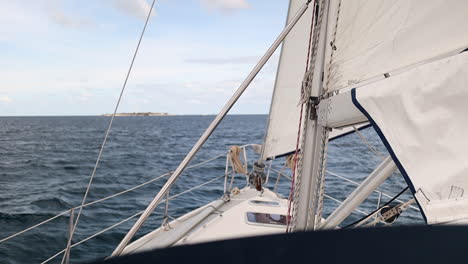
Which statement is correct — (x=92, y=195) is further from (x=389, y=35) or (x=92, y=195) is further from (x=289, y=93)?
(x=389, y=35)

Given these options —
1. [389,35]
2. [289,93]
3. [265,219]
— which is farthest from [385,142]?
[265,219]

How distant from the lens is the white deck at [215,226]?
3.82 metres

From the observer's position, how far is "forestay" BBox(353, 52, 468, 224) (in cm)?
141

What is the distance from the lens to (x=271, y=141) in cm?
375

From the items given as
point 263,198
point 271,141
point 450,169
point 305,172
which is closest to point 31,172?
point 263,198

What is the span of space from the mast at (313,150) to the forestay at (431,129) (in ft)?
2.15

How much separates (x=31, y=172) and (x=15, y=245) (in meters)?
9.14

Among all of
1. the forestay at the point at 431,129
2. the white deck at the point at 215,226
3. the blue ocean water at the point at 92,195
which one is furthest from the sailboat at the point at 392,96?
the blue ocean water at the point at 92,195

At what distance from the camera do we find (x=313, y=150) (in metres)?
2.36

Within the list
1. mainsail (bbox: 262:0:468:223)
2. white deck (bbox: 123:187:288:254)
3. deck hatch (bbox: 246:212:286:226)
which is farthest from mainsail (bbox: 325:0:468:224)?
deck hatch (bbox: 246:212:286:226)

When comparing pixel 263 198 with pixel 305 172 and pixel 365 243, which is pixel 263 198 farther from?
pixel 365 243

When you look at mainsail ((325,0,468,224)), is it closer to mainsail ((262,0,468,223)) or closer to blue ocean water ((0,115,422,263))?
mainsail ((262,0,468,223))

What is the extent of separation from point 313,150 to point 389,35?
2.69 feet

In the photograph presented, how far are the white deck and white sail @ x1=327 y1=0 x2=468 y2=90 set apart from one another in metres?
2.01
